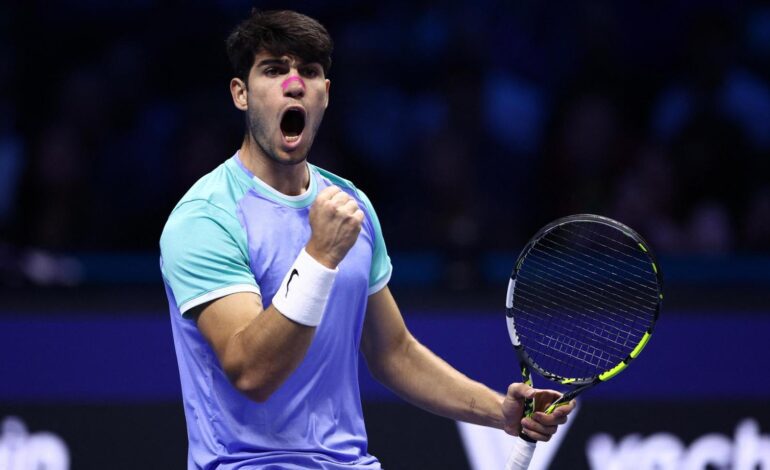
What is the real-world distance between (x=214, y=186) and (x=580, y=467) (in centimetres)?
276

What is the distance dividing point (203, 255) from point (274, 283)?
0.22 meters

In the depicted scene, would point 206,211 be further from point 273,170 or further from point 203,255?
point 273,170

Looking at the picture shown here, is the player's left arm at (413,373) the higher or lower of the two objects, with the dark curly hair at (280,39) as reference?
lower

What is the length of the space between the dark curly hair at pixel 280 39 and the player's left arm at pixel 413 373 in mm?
765

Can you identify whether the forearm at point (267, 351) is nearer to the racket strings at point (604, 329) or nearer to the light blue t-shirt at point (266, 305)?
the light blue t-shirt at point (266, 305)

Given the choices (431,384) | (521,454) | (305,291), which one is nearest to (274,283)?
(305,291)

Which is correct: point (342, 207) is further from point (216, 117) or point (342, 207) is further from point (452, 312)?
point (216, 117)

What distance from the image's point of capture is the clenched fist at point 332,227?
3.19 m

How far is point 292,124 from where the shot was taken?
363cm

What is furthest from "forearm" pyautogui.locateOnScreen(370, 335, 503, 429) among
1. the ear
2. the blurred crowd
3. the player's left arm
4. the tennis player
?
the blurred crowd

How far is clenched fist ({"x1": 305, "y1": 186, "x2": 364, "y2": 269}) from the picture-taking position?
3.19 meters

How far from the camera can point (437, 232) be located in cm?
756

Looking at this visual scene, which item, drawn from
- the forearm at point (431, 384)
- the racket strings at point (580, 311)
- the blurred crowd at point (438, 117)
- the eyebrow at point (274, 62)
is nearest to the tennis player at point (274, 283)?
the eyebrow at point (274, 62)

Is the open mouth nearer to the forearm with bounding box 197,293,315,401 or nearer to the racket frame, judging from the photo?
the forearm with bounding box 197,293,315,401
